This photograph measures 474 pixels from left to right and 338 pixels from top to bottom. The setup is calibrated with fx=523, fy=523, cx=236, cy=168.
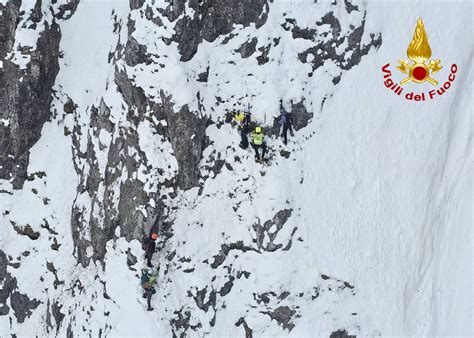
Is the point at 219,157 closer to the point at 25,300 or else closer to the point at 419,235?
the point at 419,235

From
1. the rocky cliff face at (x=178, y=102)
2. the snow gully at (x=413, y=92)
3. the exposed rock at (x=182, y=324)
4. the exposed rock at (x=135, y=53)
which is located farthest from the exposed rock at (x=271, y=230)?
the exposed rock at (x=135, y=53)

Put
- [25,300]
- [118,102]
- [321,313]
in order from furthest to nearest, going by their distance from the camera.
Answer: [25,300] < [118,102] < [321,313]

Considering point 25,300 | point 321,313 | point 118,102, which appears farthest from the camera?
point 25,300

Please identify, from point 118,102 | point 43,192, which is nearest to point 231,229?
point 118,102

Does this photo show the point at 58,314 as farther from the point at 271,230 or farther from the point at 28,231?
the point at 271,230

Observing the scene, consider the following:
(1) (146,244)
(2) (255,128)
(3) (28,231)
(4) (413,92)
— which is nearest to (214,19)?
(2) (255,128)

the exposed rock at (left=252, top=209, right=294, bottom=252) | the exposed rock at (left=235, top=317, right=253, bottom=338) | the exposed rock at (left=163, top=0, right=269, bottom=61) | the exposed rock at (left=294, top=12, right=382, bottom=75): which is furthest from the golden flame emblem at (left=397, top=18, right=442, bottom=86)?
the exposed rock at (left=235, top=317, right=253, bottom=338)

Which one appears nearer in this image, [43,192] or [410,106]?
[410,106]
